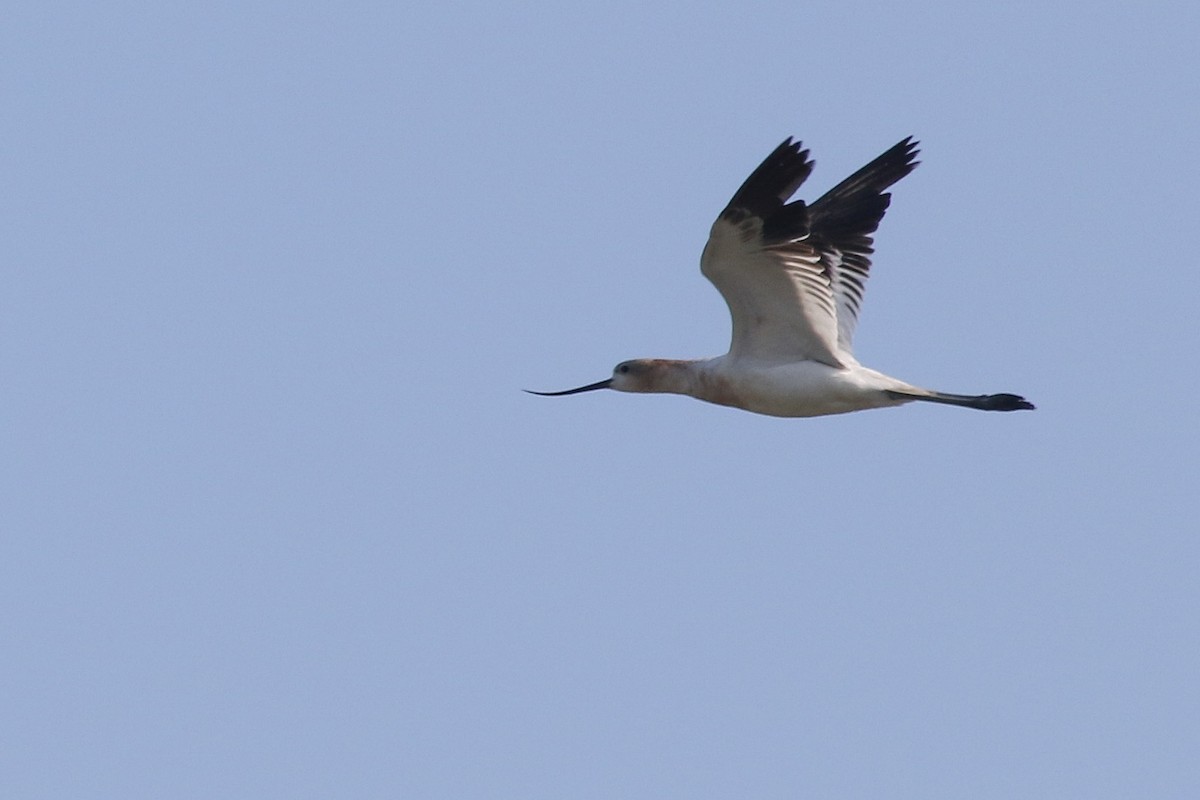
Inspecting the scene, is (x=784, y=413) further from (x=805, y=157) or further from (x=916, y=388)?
(x=805, y=157)

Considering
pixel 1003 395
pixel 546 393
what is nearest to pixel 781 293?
pixel 1003 395

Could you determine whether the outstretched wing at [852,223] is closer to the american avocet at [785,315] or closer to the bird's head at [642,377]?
the american avocet at [785,315]

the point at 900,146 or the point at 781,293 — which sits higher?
the point at 900,146

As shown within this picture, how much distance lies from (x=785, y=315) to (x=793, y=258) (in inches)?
18.3

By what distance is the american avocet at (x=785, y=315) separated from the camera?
1169 cm

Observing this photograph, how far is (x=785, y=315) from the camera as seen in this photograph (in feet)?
40.6

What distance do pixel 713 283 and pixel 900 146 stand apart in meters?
2.55

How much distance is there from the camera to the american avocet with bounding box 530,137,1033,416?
11688 mm

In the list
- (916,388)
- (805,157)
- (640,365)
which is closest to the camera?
(805,157)

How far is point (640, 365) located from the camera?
1351 cm

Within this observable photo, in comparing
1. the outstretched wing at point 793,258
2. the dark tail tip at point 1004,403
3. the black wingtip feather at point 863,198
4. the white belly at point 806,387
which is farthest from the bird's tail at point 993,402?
the black wingtip feather at point 863,198

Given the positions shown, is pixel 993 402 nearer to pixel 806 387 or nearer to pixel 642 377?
pixel 806 387

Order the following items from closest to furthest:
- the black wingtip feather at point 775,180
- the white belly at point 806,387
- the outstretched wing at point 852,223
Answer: the black wingtip feather at point 775,180 < the white belly at point 806,387 < the outstretched wing at point 852,223

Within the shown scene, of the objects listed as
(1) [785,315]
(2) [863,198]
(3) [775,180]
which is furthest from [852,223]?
(3) [775,180]
